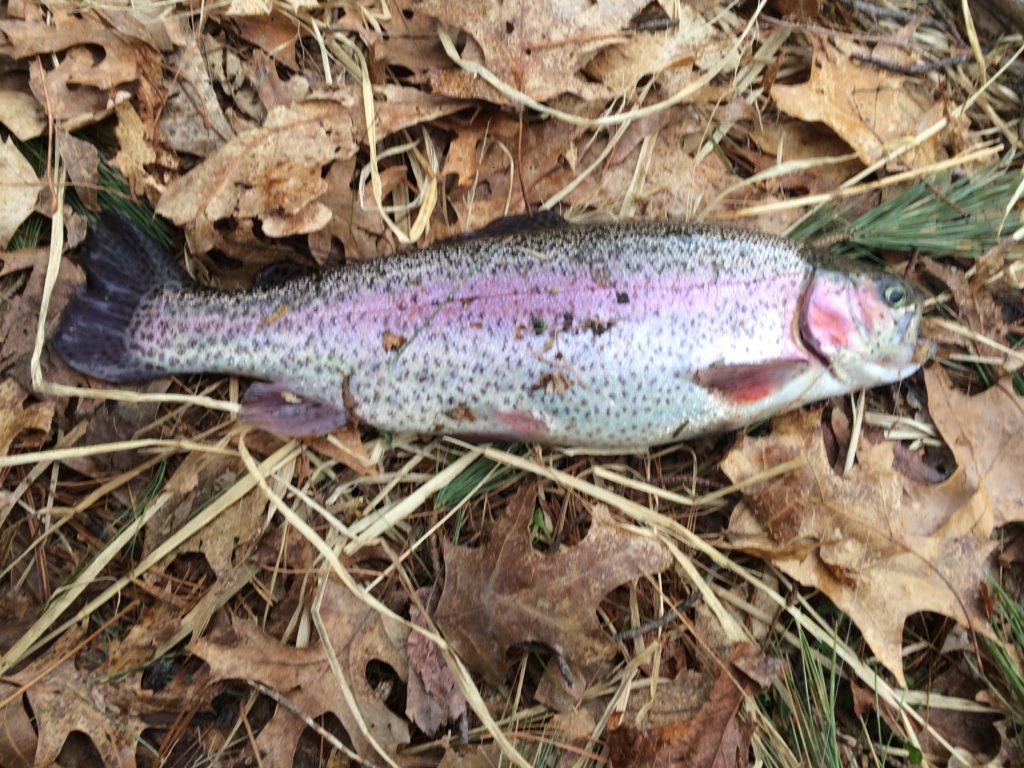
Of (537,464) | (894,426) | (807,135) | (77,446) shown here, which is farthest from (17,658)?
(807,135)

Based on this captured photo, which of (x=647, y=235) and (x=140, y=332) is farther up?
(x=647, y=235)

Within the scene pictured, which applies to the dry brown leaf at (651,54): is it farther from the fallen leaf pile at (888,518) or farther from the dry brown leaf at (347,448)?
the dry brown leaf at (347,448)

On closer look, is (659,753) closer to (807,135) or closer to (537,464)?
(537,464)

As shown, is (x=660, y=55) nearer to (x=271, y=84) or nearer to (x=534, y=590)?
(x=271, y=84)

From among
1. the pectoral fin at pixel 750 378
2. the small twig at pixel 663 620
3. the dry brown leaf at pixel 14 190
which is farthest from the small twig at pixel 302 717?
the dry brown leaf at pixel 14 190

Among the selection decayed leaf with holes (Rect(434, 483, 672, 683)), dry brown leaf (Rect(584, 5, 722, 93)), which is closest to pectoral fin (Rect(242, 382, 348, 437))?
decayed leaf with holes (Rect(434, 483, 672, 683))

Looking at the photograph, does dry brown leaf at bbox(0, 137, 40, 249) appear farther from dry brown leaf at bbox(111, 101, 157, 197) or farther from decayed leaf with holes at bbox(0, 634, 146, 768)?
decayed leaf with holes at bbox(0, 634, 146, 768)
